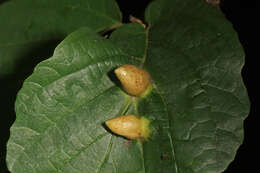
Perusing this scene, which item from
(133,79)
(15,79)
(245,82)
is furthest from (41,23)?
(245,82)

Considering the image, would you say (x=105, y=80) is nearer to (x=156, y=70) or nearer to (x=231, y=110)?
(x=156, y=70)

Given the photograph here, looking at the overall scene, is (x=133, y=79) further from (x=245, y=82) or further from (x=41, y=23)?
(x=245, y=82)

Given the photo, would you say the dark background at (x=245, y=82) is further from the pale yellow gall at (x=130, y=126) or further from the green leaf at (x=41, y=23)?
the pale yellow gall at (x=130, y=126)

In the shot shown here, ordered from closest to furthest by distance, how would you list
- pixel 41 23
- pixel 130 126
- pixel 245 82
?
pixel 130 126 < pixel 41 23 < pixel 245 82

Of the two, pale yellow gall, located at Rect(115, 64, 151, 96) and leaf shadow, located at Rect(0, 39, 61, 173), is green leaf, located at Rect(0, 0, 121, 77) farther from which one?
pale yellow gall, located at Rect(115, 64, 151, 96)

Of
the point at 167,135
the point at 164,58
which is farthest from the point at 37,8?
the point at 167,135

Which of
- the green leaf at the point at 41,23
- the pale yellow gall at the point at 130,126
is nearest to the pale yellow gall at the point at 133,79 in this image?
the pale yellow gall at the point at 130,126

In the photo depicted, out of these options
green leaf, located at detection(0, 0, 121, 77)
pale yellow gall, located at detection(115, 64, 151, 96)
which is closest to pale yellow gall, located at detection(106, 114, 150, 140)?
pale yellow gall, located at detection(115, 64, 151, 96)
